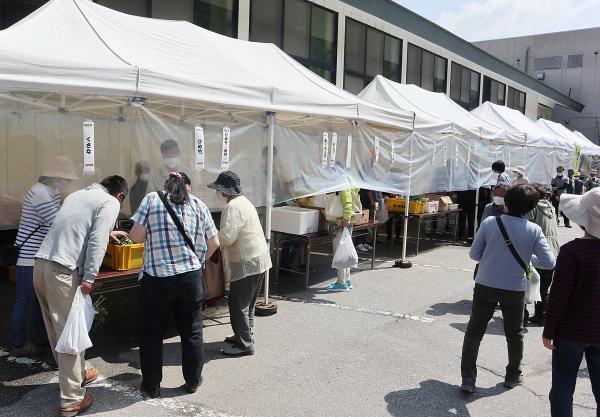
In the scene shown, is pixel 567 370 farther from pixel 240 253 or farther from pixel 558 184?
pixel 558 184

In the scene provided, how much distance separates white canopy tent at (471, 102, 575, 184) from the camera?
562 inches

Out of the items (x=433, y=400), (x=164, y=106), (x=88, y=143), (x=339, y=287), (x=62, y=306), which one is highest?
(x=164, y=106)

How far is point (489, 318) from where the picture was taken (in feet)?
13.5

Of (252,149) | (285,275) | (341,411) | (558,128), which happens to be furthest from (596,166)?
(341,411)

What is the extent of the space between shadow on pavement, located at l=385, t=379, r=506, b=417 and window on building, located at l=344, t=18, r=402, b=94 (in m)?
12.2

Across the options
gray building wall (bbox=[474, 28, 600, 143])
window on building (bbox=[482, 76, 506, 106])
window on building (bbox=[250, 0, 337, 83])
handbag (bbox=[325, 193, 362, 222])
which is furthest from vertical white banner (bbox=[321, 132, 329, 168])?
gray building wall (bbox=[474, 28, 600, 143])

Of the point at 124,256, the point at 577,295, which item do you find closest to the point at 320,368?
the point at 124,256

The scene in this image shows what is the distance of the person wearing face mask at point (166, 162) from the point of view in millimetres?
5465

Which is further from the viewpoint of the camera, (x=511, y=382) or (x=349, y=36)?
(x=349, y=36)

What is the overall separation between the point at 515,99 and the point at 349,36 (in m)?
17.9

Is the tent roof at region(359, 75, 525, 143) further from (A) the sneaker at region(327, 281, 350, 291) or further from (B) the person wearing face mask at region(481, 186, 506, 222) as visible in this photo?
(A) the sneaker at region(327, 281, 350, 291)

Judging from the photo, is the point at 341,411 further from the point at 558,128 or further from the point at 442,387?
the point at 558,128

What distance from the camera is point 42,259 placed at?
365cm

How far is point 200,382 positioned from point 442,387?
6.32ft
